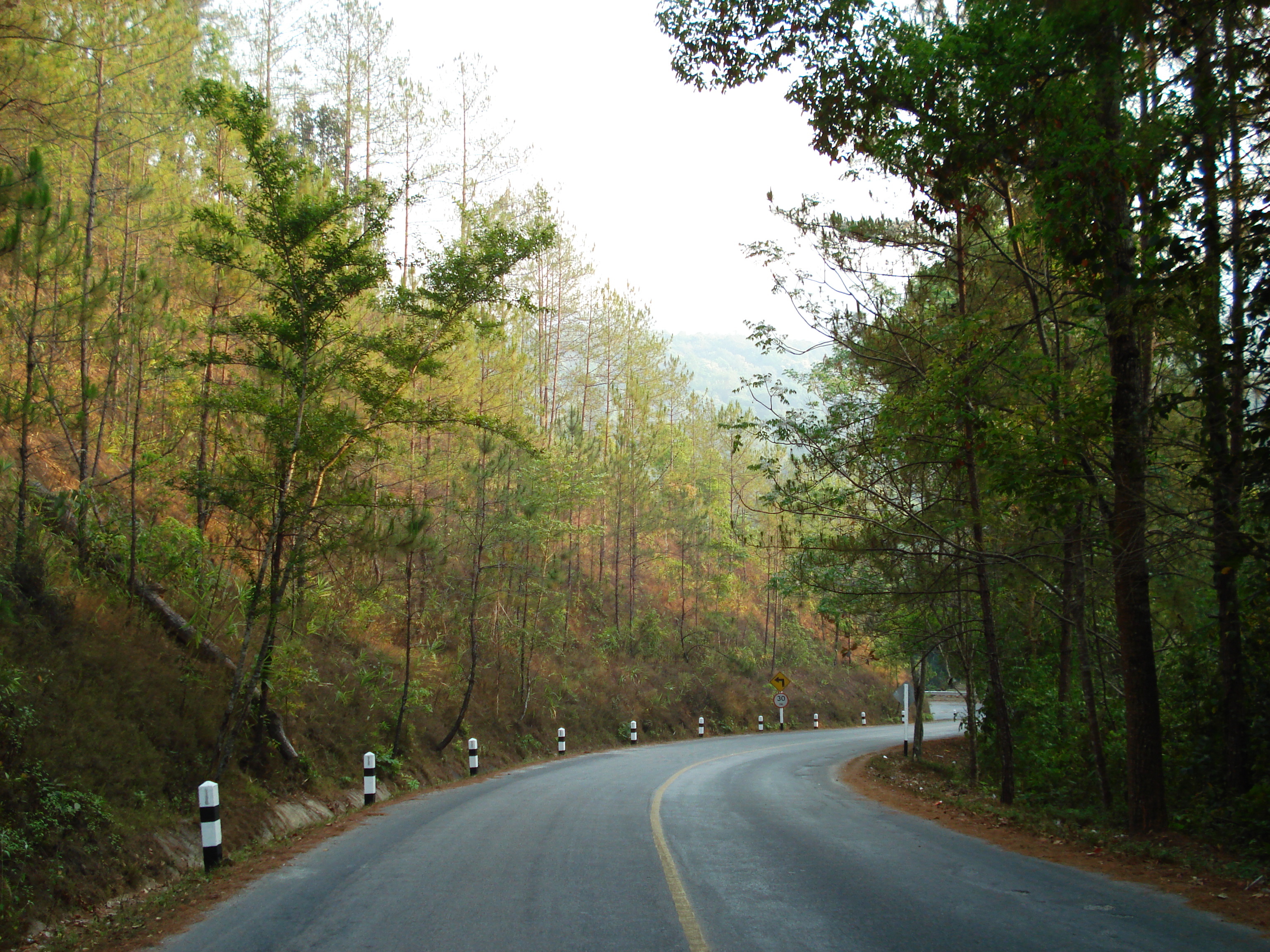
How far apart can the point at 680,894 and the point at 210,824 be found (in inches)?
179

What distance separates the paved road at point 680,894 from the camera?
16.3 feet

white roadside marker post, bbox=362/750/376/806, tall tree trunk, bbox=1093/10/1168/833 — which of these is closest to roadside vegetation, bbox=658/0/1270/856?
tall tree trunk, bbox=1093/10/1168/833

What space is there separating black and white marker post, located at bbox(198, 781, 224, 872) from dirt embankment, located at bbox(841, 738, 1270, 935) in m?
7.92

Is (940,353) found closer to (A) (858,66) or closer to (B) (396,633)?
(A) (858,66)

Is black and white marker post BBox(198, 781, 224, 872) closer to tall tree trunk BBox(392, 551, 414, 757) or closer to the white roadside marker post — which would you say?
the white roadside marker post

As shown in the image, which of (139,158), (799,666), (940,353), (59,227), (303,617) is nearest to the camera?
(59,227)

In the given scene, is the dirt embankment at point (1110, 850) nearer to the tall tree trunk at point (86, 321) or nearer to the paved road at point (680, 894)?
the paved road at point (680, 894)

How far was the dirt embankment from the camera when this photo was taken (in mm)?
6172

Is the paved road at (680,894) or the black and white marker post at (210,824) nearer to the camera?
the paved road at (680,894)

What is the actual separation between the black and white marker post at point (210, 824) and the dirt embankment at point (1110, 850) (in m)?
7.92

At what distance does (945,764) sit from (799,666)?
77.6ft

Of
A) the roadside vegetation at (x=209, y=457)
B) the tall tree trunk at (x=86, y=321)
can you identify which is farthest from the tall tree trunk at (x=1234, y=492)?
the tall tree trunk at (x=86, y=321)

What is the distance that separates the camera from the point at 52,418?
10.6 metres

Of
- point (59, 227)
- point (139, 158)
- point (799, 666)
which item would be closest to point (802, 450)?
point (59, 227)
